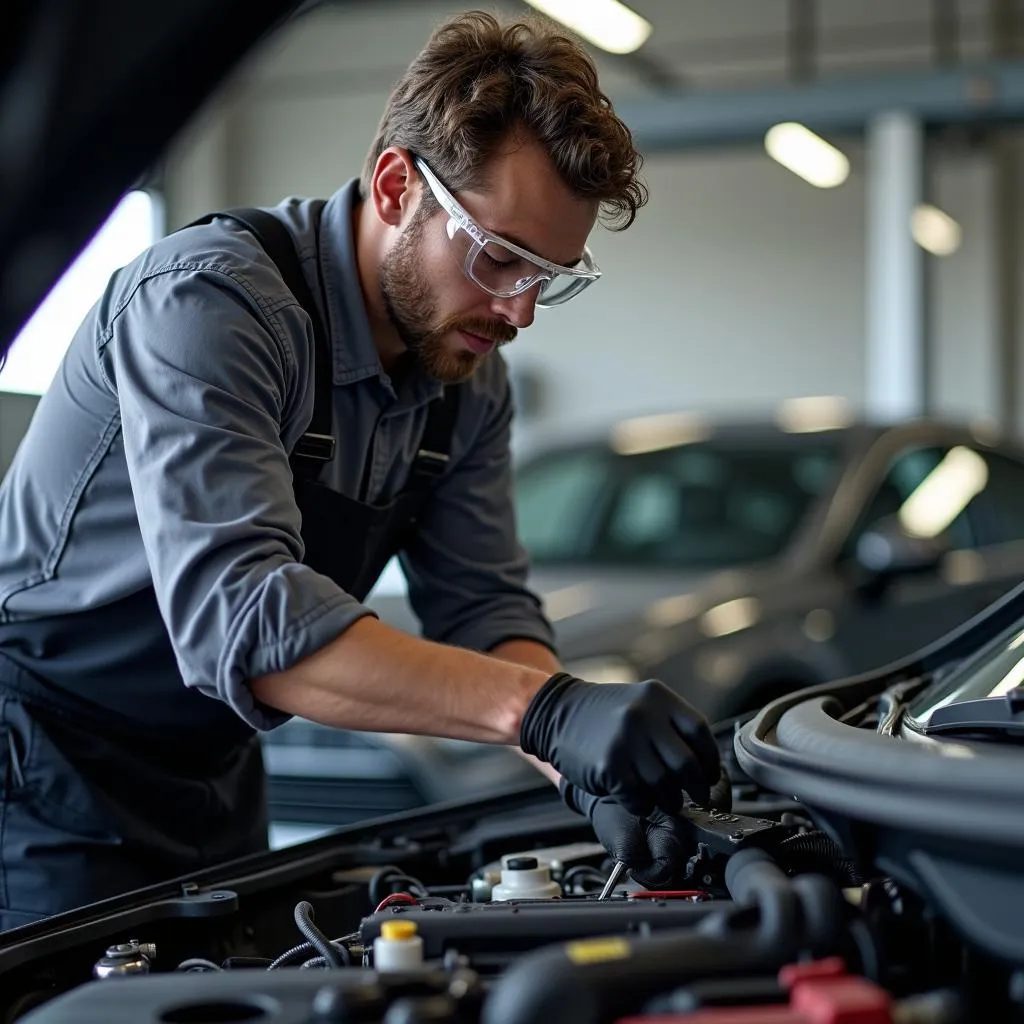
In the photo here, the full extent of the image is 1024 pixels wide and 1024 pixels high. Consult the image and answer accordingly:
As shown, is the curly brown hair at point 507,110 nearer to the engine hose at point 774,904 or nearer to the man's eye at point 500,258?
the man's eye at point 500,258

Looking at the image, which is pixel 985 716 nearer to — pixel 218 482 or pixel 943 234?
pixel 218 482

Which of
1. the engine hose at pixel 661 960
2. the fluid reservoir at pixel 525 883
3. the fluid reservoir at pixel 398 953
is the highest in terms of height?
the engine hose at pixel 661 960

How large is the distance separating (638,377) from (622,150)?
29.9 feet

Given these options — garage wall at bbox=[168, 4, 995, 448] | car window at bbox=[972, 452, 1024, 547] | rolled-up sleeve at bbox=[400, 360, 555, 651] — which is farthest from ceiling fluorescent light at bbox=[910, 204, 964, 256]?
rolled-up sleeve at bbox=[400, 360, 555, 651]

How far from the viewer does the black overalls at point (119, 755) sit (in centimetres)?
185

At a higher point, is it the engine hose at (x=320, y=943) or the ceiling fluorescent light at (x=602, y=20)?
the ceiling fluorescent light at (x=602, y=20)

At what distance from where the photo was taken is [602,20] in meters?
7.17

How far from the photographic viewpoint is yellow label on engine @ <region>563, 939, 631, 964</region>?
100cm

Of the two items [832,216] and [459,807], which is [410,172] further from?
[832,216]

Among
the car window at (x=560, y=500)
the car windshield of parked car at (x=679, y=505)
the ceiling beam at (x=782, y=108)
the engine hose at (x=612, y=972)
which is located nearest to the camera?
the engine hose at (x=612, y=972)

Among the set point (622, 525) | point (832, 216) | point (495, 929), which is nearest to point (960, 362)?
point (832, 216)

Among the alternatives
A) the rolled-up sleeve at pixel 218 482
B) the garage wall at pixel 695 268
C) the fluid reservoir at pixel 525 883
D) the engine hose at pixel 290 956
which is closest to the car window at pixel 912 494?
the fluid reservoir at pixel 525 883

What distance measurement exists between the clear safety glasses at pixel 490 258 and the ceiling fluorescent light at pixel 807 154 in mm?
6155

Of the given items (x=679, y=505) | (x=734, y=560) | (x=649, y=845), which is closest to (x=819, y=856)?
(x=649, y=845)
